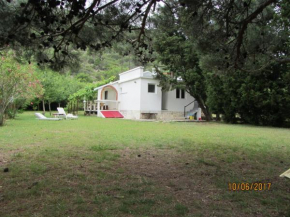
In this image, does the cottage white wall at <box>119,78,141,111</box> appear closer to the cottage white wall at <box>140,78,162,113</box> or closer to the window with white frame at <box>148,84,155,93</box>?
the cottage white wall at <box>140,78,162,113</box>

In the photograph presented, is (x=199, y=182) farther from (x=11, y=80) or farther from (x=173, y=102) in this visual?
(x=173, y=102)

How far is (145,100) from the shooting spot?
2077cm

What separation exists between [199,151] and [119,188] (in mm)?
3423

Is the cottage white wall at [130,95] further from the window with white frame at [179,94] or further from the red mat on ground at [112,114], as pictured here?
the window with white frame at [179,94]

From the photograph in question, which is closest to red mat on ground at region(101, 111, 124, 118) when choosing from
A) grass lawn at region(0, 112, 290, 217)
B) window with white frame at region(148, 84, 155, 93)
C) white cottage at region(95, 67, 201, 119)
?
white cottage at region(95, 67, 201, 119)

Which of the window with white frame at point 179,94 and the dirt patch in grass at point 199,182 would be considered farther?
the window with white frame at point 179,94

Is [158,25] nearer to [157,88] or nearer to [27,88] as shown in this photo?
[27,88]

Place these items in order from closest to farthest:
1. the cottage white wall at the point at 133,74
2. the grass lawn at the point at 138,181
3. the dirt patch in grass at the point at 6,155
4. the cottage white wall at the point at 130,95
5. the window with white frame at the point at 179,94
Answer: the grass lawn at the point at 138,181
the dirt patch in grass at the point at 6,155
the cottage white wall at the point at 133,74
the cottage white wall at the point at 130,95
the window with white frame at the point at 179,94

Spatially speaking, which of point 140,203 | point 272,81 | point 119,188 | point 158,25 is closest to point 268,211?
point 140,203

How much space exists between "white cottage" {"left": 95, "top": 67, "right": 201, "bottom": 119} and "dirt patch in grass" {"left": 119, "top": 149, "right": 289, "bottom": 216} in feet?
48.5

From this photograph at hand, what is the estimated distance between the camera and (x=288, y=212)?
9.30ft

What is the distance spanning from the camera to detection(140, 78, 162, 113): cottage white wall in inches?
813

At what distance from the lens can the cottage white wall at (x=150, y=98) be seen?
67.7 feet

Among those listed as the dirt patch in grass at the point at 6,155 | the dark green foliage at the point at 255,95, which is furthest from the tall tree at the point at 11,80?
the dark green foliage at the point at 255,95
